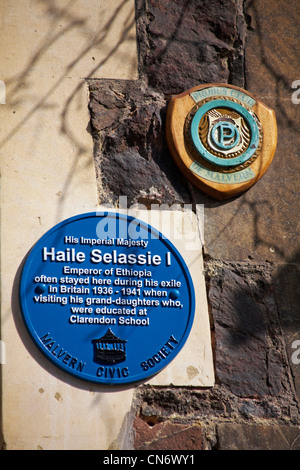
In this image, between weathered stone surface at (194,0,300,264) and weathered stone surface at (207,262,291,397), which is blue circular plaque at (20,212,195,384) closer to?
weathered stone surface at (207,262,291,397)

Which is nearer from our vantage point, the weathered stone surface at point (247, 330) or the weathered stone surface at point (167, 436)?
the weathered stone surface at point (167, 436)

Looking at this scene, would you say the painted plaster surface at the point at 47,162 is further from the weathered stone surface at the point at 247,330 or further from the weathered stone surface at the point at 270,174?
the weathered stone surface at the point at 270,174

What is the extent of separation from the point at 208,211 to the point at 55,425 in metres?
1.25

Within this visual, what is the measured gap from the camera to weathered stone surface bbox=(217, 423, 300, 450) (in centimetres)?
284

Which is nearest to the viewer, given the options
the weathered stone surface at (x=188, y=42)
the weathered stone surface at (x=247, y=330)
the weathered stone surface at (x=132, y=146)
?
the weathered stone surface at (x=247, y=330)

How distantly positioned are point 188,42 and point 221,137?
59cm

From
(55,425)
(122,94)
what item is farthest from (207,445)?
(122,94)

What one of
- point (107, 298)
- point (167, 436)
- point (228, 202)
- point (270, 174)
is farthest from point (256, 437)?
point (270, 174)

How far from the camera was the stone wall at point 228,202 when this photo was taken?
9.42 feet

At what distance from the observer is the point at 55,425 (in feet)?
8.91

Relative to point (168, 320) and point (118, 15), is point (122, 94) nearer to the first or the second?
point (118, 15)

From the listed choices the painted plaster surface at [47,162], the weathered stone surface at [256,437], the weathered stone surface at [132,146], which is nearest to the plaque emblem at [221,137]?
the weathered stone surface at [132,146]

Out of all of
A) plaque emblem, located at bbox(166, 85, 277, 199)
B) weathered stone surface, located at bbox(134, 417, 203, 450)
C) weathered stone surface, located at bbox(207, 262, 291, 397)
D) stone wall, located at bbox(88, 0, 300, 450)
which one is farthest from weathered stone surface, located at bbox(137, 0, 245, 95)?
weathered stone surface, located at bbox(134, 417, 203, 450)

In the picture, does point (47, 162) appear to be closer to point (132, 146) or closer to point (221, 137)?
point (132, 146)
